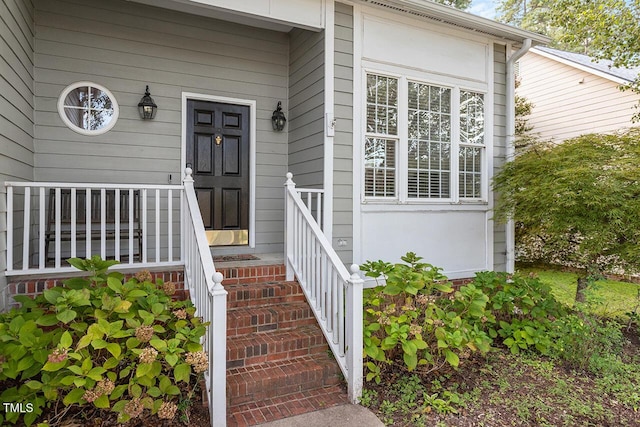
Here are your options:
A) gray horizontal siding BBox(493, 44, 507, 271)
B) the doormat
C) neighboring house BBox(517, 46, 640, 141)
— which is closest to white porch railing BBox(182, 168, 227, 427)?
the doormat

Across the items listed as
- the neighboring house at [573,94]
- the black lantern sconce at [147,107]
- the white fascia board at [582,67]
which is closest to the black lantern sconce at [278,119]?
the black lantern sconce at [147,107]

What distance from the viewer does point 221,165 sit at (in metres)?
4.56

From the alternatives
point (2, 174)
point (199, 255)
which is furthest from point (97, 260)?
point (2, 174)

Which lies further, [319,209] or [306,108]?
[306,108]

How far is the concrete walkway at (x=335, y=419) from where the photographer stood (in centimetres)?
244

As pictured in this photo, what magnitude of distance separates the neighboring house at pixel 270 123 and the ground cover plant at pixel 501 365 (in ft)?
2.70

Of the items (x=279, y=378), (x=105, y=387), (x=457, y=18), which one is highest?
(x=457, y=18)

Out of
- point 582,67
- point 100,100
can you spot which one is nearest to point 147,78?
point 100,100

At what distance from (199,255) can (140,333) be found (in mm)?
747

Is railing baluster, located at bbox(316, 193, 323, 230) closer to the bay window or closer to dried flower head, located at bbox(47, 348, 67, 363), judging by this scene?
the bay window

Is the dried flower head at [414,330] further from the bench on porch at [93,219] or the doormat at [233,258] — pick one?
the bench on porch at [93,219]

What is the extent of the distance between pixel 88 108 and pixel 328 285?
3194 mm

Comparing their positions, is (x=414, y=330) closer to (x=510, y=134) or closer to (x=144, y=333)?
(x=144, y=333)

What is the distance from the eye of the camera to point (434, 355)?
10.3 ft
